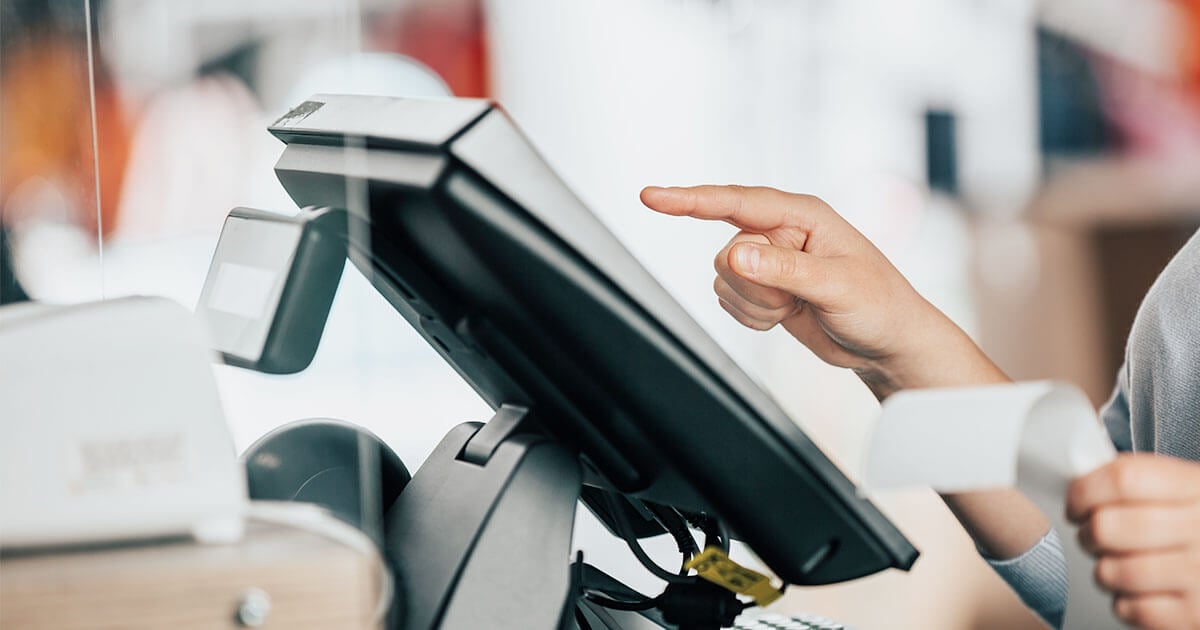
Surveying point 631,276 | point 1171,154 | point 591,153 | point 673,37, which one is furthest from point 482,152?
point 1171,154

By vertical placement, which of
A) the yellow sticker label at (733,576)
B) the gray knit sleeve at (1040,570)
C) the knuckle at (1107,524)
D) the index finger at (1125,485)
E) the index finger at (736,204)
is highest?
the index finger at (736,204)

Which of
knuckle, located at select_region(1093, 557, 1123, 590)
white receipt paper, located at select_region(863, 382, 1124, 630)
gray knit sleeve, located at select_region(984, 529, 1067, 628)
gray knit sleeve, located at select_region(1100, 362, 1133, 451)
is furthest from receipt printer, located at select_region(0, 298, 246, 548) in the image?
gray knit sleeve, located at select_region(1100, 362, 1133, 451)

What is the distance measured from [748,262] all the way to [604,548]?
0.29m

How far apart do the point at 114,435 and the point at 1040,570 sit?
0.64 m

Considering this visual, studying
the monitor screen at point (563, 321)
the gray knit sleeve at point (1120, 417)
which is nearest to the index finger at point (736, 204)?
the monitor screen at point (563, 321)

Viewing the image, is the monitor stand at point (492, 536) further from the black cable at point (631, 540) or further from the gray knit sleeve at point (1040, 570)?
the gray knit sleeve at point (1040, 570)

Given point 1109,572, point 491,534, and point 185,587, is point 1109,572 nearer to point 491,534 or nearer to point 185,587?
point 491,534

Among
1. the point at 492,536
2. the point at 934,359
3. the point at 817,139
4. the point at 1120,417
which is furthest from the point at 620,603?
the point at 817,139

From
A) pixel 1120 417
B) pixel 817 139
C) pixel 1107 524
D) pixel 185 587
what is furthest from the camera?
pixel 817 139

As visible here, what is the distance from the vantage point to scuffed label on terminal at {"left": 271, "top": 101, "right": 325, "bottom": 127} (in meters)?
0.56

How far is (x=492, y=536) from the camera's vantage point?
484mm

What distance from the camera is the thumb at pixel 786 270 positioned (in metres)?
0.62

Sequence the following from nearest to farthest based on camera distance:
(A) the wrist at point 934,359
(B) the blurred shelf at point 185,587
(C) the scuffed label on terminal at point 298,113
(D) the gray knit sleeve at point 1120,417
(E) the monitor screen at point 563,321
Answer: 1. (B) the blurred shelf at point 185,587
2. (E) the monitor screen at point 563,321
3. (C) the scuffed label on terminal at point 298,113
4. (A) the wrist at point 934,359
5. (D) the gray knit sleeve at point 1120,417

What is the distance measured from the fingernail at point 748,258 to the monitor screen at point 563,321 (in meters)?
0.13
